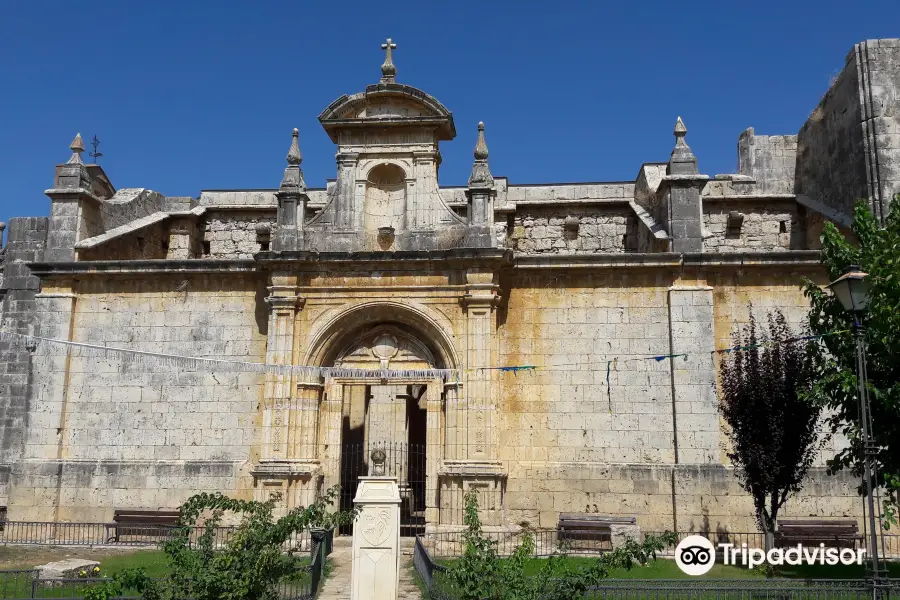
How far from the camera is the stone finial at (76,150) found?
17906 mm

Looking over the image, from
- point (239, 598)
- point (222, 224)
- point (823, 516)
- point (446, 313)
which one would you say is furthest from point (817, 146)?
point (239, 598)

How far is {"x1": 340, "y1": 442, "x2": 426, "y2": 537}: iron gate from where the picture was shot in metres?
16.8

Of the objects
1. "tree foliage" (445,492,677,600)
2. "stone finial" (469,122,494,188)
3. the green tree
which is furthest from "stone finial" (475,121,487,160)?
"tree foliage" (445,492,677,600)

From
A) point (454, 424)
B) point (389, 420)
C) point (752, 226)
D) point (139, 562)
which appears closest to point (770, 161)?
point (752, 226)

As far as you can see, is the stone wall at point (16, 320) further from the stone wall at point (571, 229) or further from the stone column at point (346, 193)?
the stone wall at point (571, 229)

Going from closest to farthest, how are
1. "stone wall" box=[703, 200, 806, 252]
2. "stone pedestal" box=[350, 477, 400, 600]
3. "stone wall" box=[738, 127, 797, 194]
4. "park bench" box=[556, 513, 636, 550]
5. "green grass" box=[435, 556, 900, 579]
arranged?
"stone pedestal" box=[350, 477, 400, 600], "green grass" box=[435, 556, 900, 579], "park bench" box=[556, 513, 636, 550], "stone wall" box=[703, 200, 806, 252], "stone wall" box=[738, 127, 797, 194]

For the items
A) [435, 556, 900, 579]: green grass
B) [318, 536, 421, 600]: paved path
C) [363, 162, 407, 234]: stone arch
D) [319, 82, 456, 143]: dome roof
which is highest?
[319, 82, 456, 143]: dome roof

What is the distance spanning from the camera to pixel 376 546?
10234mm

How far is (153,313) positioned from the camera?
16.8 metres

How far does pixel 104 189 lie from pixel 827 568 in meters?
18.2

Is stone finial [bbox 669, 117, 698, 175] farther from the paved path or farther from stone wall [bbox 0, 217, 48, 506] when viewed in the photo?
stone wall [bbox 0, 217, 48, 506]

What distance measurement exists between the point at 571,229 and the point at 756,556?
10.2 meters

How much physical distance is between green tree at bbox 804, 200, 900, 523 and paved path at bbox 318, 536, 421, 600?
645 cm

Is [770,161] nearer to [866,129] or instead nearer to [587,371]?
[866,129]
